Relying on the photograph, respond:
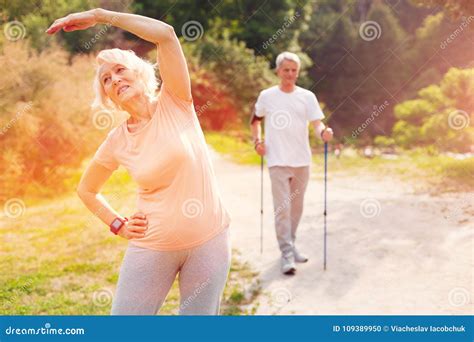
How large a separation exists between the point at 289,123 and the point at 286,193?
488 millimetres

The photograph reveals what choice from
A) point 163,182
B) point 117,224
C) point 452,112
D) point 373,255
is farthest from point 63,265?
point 452,112

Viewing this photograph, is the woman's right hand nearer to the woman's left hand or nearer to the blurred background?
the woman's left hand

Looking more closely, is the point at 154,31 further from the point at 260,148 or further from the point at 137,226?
the point at 260,148

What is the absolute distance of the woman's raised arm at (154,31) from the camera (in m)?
1.72

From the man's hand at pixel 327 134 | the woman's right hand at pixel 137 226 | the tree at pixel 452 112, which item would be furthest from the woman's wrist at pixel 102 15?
the tree at pixel 452 112

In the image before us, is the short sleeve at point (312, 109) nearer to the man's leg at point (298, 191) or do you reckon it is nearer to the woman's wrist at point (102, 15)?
the man's leg at point (298, 191)

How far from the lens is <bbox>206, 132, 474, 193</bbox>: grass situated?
7.68m

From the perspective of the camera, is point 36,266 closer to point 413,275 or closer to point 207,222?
point 413,275

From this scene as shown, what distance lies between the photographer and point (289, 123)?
14.3 ft

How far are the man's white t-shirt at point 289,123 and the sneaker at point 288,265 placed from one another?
668mm

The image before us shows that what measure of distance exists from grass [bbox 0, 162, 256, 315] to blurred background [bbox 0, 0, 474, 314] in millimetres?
18

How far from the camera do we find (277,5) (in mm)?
16125

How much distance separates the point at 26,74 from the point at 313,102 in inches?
170

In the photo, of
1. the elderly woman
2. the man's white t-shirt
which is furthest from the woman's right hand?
the man's white t-shirt
